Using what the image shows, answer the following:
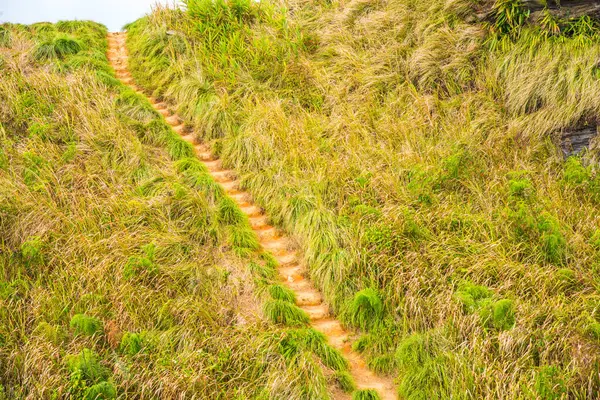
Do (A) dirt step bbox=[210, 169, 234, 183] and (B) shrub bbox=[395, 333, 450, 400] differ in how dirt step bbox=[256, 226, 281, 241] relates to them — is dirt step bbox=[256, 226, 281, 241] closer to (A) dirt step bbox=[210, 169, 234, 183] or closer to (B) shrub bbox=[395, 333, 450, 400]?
(A) dirt step bbox=[210, 169, 234, 183]

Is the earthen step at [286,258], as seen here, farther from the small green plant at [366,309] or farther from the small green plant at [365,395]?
the small green plant at [365,395]

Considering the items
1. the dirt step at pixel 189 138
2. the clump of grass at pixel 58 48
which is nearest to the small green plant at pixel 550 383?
the dirt step at pixel 189 138

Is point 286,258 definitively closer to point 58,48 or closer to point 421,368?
point 421,368

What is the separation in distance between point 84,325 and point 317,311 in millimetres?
2974

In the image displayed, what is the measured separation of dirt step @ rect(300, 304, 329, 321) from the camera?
784 cm

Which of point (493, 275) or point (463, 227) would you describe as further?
point (463, 227)

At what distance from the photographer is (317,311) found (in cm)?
792

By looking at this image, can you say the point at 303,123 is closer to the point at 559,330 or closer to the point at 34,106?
the point at 34,106

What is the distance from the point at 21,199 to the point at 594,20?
377 inches

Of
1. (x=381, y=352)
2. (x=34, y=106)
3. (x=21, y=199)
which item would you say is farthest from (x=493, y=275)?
(x=34, y=106)

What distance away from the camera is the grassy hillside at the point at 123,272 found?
6.21 meters

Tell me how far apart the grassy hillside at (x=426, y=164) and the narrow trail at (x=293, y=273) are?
20 centimetres

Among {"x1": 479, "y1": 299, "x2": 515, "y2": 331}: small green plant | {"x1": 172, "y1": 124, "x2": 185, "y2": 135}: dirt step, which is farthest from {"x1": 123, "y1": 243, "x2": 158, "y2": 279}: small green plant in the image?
{"x1": 172, "y1": 124, "x2": 185, "y2": 135}: dirt step

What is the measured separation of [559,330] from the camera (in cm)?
623
